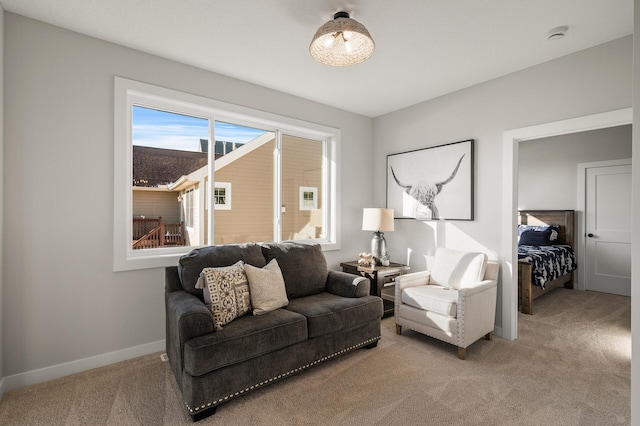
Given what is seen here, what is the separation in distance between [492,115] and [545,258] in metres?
2.36

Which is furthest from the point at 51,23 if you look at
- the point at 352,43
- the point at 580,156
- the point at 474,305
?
the point at 580,156

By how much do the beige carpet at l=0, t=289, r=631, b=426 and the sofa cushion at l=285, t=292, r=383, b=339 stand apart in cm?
34

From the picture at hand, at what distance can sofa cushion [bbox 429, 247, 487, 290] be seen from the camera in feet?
10.4

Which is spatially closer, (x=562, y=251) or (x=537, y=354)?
(x=537, y=354)

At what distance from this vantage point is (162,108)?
3.08 meters

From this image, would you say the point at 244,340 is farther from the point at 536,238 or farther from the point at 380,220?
the point at 536,238

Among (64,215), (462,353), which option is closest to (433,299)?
(462,353)

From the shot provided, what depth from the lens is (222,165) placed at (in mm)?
3490

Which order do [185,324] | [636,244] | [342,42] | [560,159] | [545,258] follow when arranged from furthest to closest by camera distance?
[560,159]
[545,258]
[342,42]
[185,324]
[636,244]

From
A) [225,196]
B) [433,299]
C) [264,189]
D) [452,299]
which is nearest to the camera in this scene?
[452,299]

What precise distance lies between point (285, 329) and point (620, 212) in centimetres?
555

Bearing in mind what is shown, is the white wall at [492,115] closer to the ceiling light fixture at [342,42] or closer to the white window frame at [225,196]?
the ceiling light fixture at [342,42]

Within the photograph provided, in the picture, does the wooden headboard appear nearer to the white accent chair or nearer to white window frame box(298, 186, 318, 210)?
the white accent chair

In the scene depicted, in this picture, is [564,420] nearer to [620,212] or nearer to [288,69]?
[288,69]
